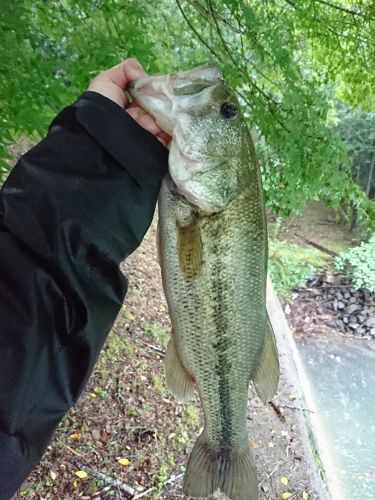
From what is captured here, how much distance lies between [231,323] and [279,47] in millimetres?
2092

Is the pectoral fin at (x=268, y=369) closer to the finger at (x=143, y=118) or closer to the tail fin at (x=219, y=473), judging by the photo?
the tail fin at (x=219, y=473)

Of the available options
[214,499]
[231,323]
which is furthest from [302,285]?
[231,323]

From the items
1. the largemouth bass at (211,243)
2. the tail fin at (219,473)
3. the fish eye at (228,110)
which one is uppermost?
the fish eye at (228,110)

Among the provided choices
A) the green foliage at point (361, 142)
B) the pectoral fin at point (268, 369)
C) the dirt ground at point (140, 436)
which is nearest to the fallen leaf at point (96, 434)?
the dirt ground at point (140, 436)

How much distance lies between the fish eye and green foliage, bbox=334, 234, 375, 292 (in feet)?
28.4

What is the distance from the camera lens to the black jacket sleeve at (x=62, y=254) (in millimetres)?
1579

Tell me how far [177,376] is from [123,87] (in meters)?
Answer: 1.18

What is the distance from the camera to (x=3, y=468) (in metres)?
1.57

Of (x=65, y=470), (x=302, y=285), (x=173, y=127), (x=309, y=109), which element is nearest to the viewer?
(x=173, y=127)

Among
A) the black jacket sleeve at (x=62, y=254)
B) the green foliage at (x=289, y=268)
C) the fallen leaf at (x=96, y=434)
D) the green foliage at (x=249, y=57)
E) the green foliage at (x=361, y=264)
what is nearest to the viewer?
the black jacket sleeve at (x=62, y=254)

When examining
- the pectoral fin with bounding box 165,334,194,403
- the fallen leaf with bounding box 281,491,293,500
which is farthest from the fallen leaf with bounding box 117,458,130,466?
the pectoral fin with bounding box 165,334,194,403

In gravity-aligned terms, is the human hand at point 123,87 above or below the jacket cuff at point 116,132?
above

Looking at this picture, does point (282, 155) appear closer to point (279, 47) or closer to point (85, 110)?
point (279, 47)

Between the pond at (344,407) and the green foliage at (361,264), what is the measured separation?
1157 mm
